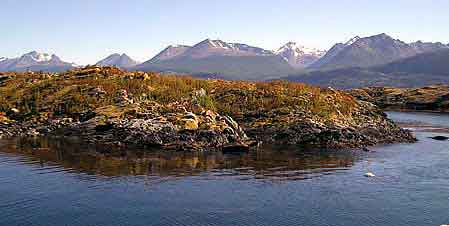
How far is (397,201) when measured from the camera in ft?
190

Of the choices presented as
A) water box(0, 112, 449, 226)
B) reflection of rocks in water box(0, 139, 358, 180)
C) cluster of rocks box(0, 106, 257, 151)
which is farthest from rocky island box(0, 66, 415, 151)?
water box(0, 112, 449, 226)

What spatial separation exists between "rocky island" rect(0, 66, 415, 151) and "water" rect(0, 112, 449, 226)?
1027 cm

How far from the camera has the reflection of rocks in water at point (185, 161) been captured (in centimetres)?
7319

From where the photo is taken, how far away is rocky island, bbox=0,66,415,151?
3979 inches

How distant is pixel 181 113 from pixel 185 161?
27298mm

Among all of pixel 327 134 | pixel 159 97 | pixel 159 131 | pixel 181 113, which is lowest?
pixel 327 134

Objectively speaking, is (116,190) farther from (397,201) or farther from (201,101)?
(201,101)

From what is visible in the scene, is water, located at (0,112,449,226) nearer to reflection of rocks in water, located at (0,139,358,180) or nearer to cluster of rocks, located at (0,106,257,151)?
reflection of rocks in water, located at (0,139,358,180)

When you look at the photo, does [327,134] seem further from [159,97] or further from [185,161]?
[159,97]

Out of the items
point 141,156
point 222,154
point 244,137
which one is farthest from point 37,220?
point 244,137

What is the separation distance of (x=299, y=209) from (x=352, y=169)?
1061 inches

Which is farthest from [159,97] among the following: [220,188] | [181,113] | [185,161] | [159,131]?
[220,188]

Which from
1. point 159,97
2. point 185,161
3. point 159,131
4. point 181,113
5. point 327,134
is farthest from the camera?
point 159,97

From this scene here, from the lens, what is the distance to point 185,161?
3253 inches
